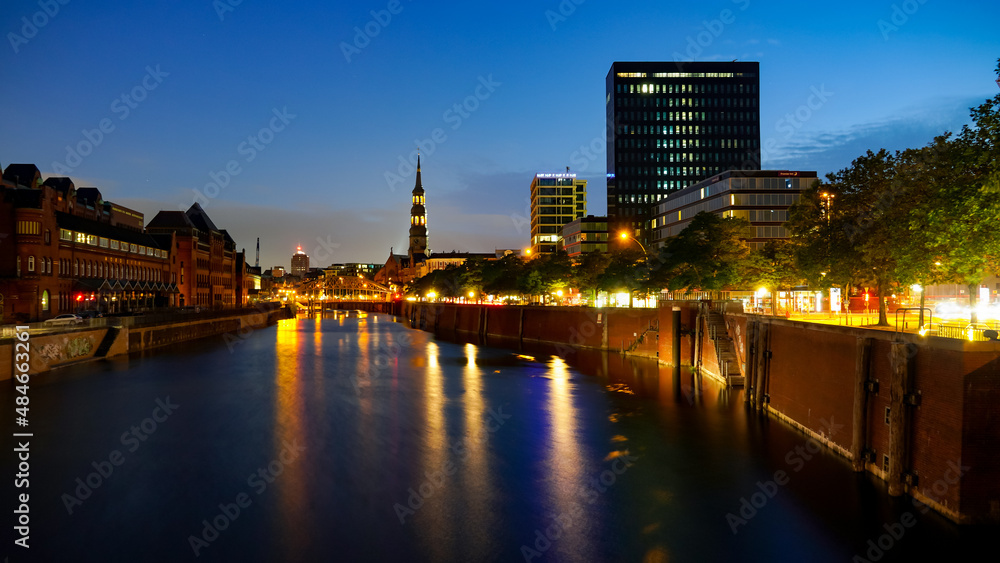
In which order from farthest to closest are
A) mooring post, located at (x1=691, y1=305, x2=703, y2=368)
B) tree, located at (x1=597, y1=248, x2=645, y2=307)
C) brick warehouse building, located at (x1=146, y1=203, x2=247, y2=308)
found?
1. brick warehouse building, located at (x1=146, y1=203, x2=247, y2=308)
2. tree, located at (x1=597, y1=248, x2=645, y2=307)
3. mooring post, located at (x1=691, y1=305, x2=703, y2=368)

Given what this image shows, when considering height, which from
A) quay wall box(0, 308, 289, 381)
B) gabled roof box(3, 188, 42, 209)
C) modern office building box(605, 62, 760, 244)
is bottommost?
quay wall box(0, 308, 289, 381)

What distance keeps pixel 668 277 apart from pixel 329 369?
32974mm

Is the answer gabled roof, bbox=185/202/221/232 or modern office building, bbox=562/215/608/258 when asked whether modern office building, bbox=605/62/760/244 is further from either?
gabled roof, bbox=185/202/221/232

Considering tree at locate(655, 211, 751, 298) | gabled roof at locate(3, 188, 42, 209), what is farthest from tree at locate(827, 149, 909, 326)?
gabled roof at locate(3, 188, 42, 209)

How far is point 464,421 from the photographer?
1378 inches

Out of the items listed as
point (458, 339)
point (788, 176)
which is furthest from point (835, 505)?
point (788, 176)

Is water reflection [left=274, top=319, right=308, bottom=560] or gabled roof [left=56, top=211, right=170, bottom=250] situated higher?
gabled roof [left=56, top=211, right=170, bottom=250]

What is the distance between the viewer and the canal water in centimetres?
1825

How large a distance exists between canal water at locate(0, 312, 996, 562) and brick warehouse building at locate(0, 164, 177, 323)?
91.8 feet

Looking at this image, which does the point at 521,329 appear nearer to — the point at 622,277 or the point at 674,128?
the point at 622,277

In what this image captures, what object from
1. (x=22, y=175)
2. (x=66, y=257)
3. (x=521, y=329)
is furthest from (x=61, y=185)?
(x=521, y=329)

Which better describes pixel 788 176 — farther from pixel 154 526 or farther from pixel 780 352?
pixel 154 526

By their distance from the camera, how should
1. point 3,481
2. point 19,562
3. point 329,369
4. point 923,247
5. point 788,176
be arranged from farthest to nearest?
point 788,176 → point 329,369 → point 923,247 → point 3,481 → point 19,562

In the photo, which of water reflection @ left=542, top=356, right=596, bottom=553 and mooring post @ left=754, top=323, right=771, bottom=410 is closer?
water reflection @ left=542, top=356, right=596, bottom=553
